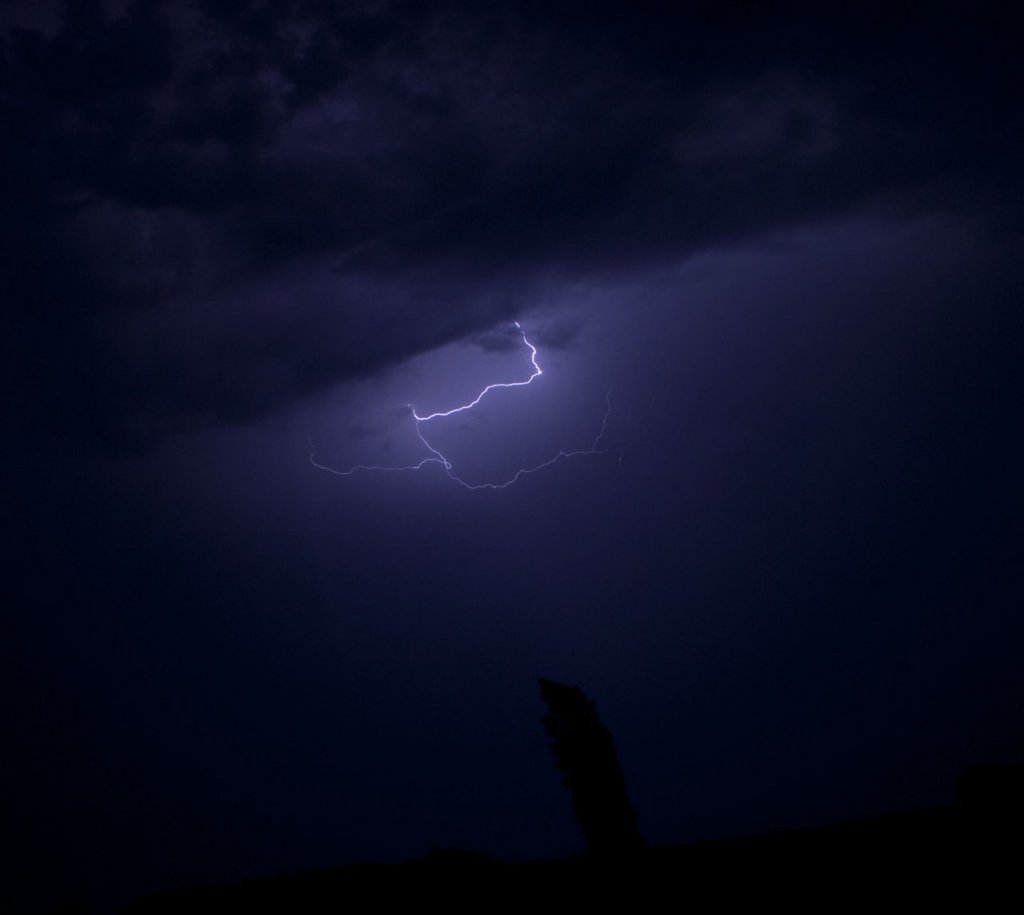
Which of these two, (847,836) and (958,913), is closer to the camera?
(958,913)

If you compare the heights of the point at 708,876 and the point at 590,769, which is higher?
the point at 590,769

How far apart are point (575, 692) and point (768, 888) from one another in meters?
3.32

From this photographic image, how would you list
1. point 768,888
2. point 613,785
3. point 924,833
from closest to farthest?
point 768,888 < point 924,833 < point 613,785

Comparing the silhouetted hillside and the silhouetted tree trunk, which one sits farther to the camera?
the silhouetted tree trunk

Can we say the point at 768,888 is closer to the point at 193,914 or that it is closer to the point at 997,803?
the point at 997,803

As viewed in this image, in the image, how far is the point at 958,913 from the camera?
5043mm

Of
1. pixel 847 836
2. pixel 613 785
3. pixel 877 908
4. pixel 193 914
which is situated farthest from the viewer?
pixel 613 785

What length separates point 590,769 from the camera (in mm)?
8758

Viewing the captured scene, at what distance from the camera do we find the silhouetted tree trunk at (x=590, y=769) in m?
8.42

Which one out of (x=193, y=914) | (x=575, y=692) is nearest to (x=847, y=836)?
(x=575, y=692)

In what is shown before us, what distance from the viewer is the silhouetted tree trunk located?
8.42 m

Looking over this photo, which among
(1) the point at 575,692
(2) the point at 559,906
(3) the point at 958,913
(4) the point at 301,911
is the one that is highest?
(1) the point at 575,692

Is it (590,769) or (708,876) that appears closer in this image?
(708,876)

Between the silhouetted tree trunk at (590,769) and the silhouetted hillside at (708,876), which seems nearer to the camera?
the silhouetted hillside at (708,876)
